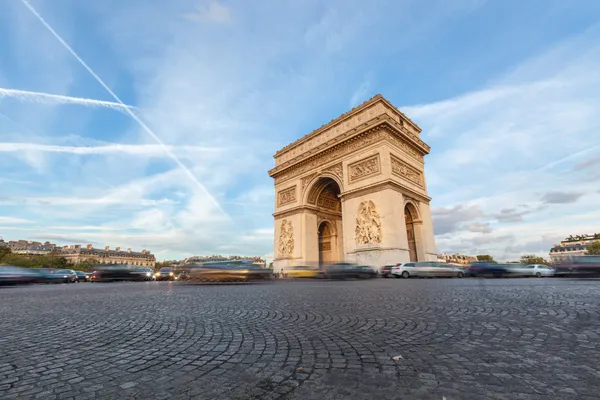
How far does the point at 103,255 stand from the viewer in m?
108

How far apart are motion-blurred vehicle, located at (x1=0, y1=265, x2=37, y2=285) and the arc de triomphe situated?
17.1 metres

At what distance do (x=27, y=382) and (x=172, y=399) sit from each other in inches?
48.1

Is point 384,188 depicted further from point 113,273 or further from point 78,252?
point 78,252

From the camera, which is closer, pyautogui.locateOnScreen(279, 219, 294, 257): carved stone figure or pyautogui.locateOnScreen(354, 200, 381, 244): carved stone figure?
pyautogui.locateOnScreen(354, 200, 381, 244): carved stone figure

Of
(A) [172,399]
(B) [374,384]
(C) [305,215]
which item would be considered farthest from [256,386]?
(C) [305,215]

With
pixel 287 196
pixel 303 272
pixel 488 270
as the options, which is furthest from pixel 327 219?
pixel 488 270

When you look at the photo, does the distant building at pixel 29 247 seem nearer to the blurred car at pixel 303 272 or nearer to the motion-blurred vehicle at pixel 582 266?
the blurred car at pixel 303 272

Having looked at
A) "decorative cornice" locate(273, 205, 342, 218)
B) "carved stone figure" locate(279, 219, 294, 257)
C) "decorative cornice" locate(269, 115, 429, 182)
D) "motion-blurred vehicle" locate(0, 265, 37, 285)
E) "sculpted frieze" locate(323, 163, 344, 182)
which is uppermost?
"decorative cornice" locate(269, 115, 429, 182)

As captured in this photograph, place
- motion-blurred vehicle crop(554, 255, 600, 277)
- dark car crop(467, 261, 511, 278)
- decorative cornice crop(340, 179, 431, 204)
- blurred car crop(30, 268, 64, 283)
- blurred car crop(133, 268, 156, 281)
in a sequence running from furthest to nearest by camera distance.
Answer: blurred car crop(133, 268, 156, 281)
decorative cornice crop(340, 179, 431, 204)
dark car crop(467, 261, 511, 278)
blurred car crop(30, 268, 64, 283)
motion-blurred vehicle crop(554, 255, 600, 277)

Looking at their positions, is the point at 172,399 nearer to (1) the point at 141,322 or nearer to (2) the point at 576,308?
(1) the point at 141,322

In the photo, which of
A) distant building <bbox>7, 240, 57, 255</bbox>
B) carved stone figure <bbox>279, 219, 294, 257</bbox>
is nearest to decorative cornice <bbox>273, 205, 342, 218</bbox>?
carved stone figure <bbox>279, 219, 294, 257</bbox>

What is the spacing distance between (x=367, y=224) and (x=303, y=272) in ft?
18.9

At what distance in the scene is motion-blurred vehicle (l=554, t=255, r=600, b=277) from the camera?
14.1 meters

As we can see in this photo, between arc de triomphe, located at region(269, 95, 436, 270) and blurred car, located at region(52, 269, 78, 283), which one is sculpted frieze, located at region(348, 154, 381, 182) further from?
blurred car, located at region(52, 269, 78, 283)
